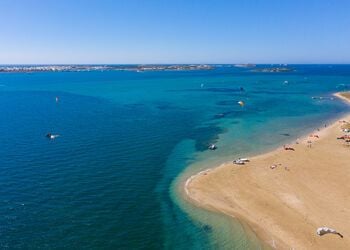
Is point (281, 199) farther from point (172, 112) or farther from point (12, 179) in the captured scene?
point (172, 112)

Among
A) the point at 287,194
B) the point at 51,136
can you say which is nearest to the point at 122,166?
the point at 287,194

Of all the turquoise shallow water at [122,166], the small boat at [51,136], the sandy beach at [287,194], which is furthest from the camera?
the small boat at [51,136]

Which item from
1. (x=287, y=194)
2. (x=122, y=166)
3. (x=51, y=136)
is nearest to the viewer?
(x=287, y=194)

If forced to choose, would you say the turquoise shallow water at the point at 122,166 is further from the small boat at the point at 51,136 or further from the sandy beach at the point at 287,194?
the sandy beach at the point at 287,194

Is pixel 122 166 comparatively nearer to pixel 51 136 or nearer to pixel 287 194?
pixel 287 194

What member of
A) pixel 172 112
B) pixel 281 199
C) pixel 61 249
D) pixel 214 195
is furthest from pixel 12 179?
pixel 172 112

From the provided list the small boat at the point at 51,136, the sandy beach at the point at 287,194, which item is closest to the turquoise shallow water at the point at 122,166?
the small boat at the point at 51,136
